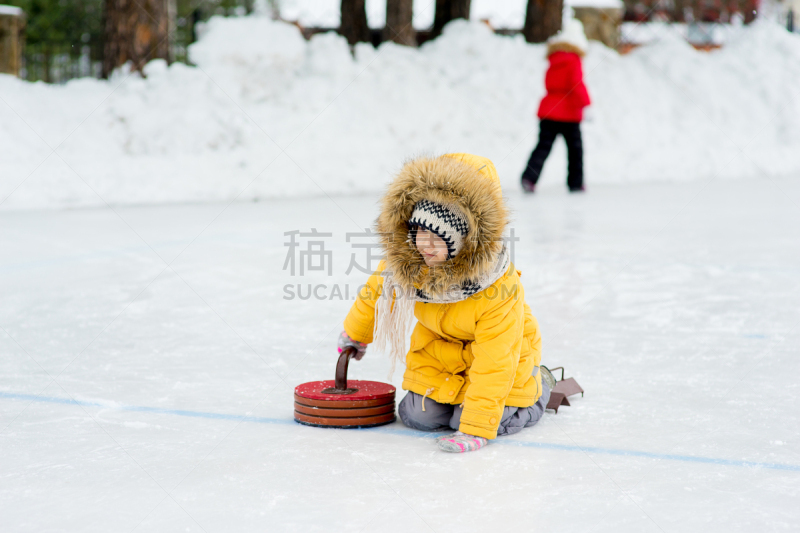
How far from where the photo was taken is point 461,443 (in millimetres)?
1973

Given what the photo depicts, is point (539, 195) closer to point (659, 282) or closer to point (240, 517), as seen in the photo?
point (659, 282)

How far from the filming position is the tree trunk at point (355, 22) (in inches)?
451

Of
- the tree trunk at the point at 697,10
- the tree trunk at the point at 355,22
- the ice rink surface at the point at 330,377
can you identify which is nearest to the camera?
the ice rink surface at the point at 330,377

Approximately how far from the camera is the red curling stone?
7.00 feet

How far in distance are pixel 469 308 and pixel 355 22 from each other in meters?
10.1

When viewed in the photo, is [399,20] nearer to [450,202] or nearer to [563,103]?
[563,103]

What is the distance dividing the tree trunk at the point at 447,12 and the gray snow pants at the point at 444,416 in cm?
1029

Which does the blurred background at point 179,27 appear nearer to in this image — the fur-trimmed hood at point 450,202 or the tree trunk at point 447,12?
the tree trunk at point 447,12

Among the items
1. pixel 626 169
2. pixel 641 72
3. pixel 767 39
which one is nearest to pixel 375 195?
pixel 626 169

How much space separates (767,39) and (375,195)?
8385 millimetres

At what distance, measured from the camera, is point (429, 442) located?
2.07m

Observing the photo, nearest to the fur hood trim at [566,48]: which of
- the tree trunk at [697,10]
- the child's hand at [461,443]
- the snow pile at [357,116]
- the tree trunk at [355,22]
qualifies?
the snow pile at [357,116]

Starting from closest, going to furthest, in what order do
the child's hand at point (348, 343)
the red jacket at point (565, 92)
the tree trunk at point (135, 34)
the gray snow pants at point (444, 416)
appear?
1. the gray snow pants at point (444, 416)
2. the child's hand at point (348, 343)
3. the red jacket at point (565, 92)
4. the tree trunk at point (135, 34)

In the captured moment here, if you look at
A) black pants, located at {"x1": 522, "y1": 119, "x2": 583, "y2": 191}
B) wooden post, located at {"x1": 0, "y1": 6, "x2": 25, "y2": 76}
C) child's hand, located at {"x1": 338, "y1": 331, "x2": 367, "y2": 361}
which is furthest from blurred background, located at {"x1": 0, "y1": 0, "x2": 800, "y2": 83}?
child's hand, located at {"x1": 338, "y1": 331, "x2": 367, "y2": 361}
